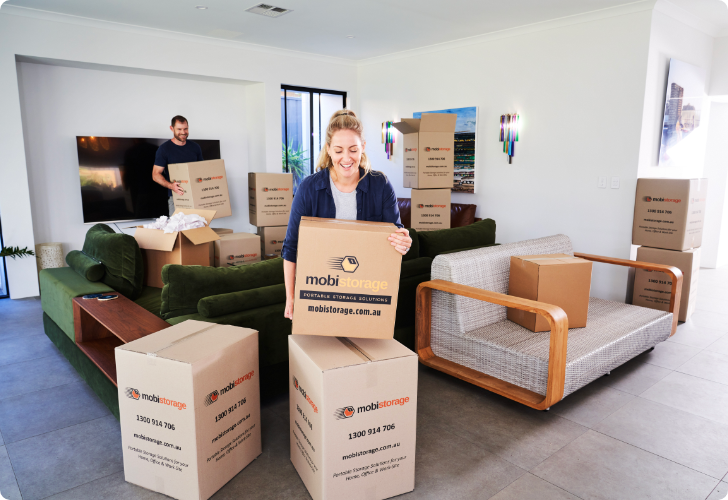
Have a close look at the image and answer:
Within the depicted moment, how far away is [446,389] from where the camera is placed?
2672mm

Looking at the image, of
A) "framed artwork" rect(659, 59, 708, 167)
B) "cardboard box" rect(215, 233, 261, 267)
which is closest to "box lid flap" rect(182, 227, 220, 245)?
"cardboard box" rect(215, 233, 261, 267)

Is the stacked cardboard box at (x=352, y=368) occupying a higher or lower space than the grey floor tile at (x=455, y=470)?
higher

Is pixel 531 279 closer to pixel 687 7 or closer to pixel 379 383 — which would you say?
pixel 379 383

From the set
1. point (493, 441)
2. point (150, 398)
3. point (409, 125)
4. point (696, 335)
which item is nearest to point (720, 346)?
point (696, 335)

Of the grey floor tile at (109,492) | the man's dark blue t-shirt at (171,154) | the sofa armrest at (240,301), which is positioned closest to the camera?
the grey floor tile at (109,492)

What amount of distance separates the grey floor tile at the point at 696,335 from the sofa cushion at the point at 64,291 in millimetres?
3860

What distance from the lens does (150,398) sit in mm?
1706

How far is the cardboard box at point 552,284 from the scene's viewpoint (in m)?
2.55

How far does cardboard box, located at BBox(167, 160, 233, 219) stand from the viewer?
396 cm

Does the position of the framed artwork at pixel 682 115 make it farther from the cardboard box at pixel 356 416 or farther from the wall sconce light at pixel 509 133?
the cardboard box at pixel 356 416

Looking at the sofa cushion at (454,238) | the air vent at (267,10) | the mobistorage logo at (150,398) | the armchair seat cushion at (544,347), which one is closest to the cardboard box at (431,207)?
the sofa cushion at (454,238)

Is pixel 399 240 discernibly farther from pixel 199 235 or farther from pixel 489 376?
pixel 199 235

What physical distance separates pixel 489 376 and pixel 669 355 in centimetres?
149

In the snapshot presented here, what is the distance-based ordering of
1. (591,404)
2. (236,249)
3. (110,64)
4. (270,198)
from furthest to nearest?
1. (110,64)
2. (270,198)
3. (236,249)
4. (591,404)
